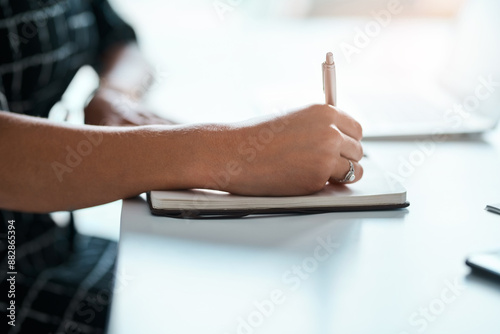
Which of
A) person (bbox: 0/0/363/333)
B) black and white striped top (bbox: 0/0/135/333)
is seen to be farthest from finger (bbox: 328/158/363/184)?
black and white striped top (bbox: 0/0/135/333)

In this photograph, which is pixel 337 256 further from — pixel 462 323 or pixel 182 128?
pixel 182 128

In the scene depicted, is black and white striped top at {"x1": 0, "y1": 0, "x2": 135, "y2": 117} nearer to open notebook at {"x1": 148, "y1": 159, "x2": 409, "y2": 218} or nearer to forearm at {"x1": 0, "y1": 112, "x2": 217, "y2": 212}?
forearm at {"x1": 0, "y1": 112, "x2": 217, "y2": 212}

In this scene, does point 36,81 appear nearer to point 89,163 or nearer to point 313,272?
point 89,163

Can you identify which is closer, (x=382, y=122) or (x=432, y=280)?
(x=432, y=280)

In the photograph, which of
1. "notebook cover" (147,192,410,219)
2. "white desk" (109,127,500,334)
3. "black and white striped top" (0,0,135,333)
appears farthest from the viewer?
"black and white striped top" (0,0,135,333)

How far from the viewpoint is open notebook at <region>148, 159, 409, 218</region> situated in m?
0.79

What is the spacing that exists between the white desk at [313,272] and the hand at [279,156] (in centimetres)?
4

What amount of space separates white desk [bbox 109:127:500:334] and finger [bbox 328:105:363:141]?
0.37 feet

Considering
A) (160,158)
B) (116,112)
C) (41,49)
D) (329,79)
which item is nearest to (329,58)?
(329,79)

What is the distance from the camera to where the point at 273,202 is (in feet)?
2.64

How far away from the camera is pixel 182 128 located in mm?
827

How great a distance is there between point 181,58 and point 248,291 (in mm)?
1540

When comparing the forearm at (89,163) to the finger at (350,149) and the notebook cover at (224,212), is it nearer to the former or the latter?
the notebook cover at (224,212)

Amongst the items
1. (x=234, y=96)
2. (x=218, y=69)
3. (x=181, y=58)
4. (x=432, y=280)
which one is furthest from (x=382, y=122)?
(x=181, y=58)
